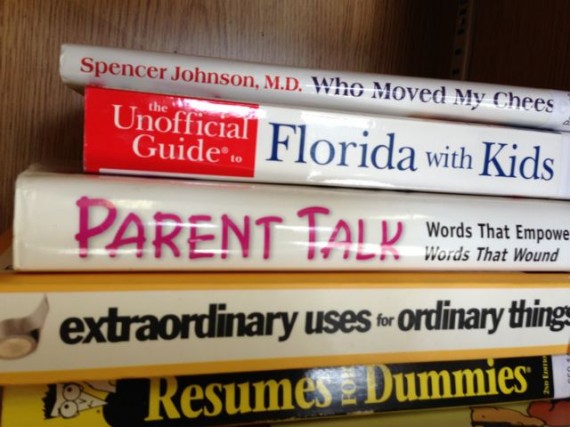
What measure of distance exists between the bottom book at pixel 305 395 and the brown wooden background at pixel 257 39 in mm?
238

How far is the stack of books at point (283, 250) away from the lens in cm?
28

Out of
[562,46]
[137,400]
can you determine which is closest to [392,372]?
[137,400]

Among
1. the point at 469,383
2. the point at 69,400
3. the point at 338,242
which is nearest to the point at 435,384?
the point at 469,383

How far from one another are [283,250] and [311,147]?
0.07 m

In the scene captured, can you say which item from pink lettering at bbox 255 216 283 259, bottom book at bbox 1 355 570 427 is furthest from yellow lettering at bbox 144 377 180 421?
pink lettering at bbox 255 216 283 259

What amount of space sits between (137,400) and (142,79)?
0.20 m

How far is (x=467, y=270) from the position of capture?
0.35m

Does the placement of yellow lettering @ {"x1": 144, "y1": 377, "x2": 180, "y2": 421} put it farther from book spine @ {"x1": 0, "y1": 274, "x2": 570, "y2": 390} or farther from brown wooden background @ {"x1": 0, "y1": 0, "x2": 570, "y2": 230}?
brown wooden background @ {"x1": 0, "y1": 0, "x2": 570, "y2": 230}

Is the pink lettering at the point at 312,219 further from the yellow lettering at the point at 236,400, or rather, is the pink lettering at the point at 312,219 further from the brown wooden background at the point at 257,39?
the brown wooden background at the point at 257,39

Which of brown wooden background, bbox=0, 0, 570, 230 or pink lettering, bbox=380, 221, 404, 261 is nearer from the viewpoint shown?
pink lettering, bbox=380, 221, 404, 261

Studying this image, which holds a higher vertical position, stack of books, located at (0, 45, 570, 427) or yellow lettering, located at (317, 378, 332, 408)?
stack of books, located at (0, 45, 570, 427)

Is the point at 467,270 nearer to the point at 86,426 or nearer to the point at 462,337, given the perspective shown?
the point at 462,337

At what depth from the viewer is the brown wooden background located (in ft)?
1.58

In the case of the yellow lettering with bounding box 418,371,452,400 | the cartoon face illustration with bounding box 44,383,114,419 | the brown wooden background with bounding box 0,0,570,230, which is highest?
the brown wooden background with bounding box 0,0,570,230
